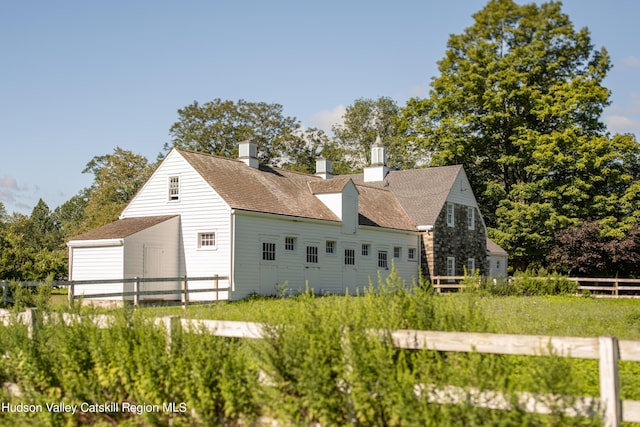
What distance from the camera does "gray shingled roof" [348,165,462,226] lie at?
121ft

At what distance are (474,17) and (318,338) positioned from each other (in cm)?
4417

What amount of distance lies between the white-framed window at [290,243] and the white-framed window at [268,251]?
733mm

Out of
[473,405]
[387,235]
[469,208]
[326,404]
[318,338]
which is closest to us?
[473,405]

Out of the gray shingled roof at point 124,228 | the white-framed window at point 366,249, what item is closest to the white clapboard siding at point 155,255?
the gray shingled roof at point 124,228

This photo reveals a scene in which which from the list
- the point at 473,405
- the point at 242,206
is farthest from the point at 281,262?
the point at 473,405

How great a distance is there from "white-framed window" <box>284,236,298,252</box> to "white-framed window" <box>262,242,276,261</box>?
2.40 feet

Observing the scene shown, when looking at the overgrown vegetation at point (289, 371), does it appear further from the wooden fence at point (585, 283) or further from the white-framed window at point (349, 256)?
the wooden fence at point (585, 283)

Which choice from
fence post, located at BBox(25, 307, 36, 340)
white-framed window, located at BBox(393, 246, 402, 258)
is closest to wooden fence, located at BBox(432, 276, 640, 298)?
white-framed window, located at BBox(393, 246, 402, 258)

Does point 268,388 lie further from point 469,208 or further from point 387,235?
point 469,208

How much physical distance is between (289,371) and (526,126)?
4143cm

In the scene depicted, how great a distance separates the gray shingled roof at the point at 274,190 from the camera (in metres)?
27.0

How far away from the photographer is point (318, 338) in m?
7.12

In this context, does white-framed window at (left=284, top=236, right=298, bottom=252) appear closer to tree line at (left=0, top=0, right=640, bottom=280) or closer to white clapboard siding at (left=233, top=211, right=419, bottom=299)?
white clapboard siding at (left=233, top=211, right=419, bottom=299)

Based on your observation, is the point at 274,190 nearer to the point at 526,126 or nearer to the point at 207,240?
the point at 207,240
